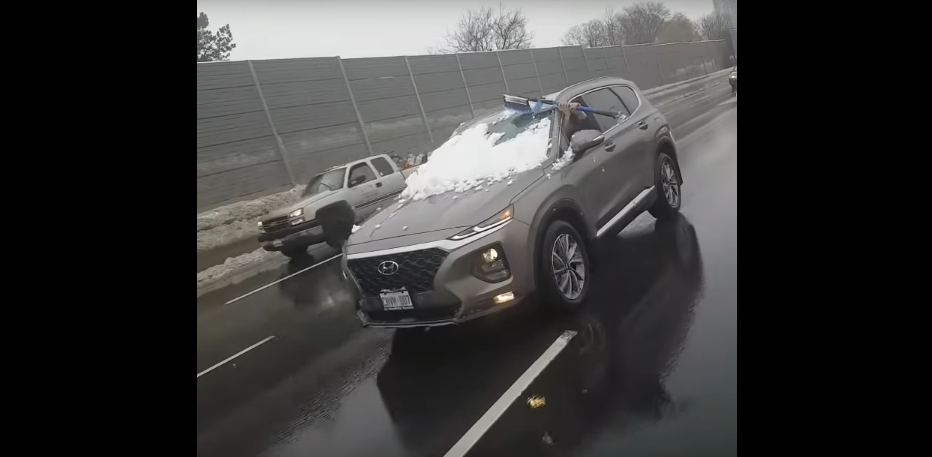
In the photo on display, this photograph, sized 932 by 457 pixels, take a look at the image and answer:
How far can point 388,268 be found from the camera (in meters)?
2.85

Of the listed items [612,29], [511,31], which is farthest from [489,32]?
[612,29]

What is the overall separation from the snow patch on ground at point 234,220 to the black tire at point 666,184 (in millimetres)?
2308

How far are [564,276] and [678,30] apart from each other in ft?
4.98

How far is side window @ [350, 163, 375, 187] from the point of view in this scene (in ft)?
9.42

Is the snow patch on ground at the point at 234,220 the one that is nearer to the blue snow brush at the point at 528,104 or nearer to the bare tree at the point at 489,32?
the bare tree at the point at 489,32

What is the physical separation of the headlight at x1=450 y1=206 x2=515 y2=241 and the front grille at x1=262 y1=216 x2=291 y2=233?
84 centimetres

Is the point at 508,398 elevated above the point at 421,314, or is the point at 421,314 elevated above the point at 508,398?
the point at 421,314

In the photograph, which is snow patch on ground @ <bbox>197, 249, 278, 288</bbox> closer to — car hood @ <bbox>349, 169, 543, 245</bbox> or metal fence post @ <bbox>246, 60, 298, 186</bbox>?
metal fence post @ <bbox>246, 60, 298, 186</bbox>

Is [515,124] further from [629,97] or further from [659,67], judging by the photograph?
[659,67]

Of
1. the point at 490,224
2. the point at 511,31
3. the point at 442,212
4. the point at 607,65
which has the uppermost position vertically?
the point at 511,31
